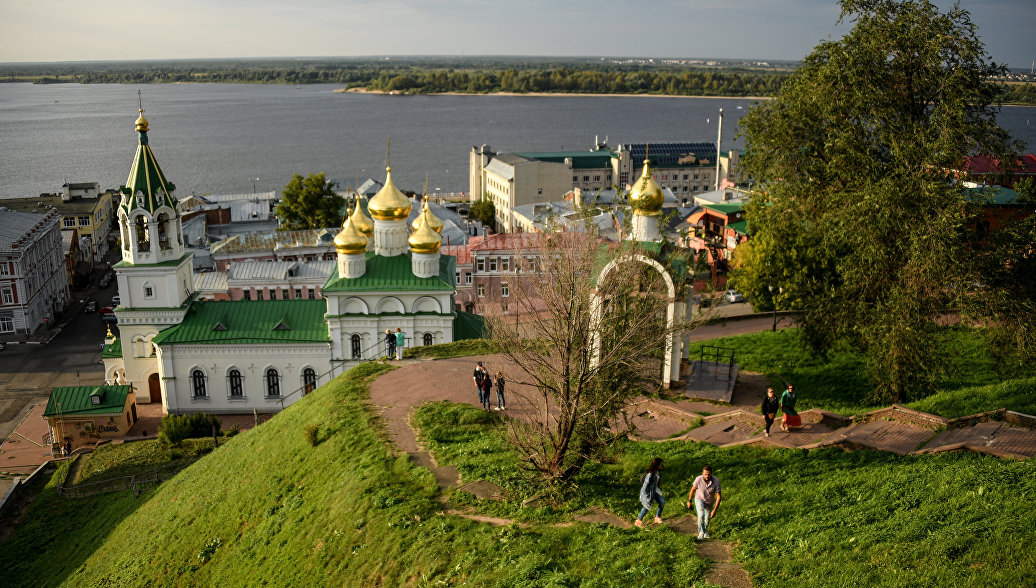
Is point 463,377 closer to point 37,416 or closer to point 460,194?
point 37,416

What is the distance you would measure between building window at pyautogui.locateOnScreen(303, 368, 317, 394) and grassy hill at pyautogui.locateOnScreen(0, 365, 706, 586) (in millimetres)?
5440

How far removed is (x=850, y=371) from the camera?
22.2 meters

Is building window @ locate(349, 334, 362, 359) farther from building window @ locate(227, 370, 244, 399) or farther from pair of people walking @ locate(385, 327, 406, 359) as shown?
building window @ locate(227, 370, 244, 399)

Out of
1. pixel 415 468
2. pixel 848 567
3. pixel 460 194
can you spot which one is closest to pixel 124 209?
pixel 415 468

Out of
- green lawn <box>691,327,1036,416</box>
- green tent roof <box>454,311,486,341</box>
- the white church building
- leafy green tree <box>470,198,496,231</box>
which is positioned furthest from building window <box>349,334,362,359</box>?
leafy green tree <box>470,198,496,231</box>

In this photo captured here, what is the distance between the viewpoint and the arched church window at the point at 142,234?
2897 cm

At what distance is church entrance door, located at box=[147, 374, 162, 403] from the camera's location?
30.5m

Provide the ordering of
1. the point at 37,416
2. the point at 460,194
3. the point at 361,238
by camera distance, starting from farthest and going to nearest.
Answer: the point at 460,194 → the point at 37,416 → the point at 361,238

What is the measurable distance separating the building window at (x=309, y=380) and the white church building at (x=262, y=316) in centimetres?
4

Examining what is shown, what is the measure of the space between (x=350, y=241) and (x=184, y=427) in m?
8.24

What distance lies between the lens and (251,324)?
2914 cm

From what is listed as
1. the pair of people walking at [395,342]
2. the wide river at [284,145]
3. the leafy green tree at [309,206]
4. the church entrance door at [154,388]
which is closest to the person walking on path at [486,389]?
the pair of people walking at [395,342]

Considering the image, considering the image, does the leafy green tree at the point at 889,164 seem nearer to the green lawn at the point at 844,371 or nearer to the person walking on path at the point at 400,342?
the green lawn at the point at 844,371

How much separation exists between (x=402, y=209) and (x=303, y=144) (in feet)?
439
